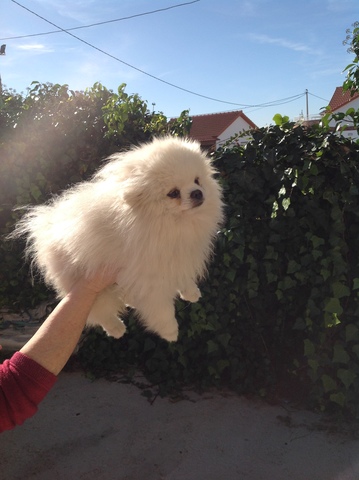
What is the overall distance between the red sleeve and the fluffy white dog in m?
0.53

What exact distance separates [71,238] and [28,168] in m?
2.54

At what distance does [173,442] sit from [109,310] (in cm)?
141

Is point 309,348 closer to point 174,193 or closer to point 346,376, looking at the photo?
point 346,376

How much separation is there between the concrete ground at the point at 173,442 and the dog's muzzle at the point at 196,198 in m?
1.84

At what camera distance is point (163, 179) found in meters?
2.11

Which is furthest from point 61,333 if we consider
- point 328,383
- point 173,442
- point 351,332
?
point 328,383

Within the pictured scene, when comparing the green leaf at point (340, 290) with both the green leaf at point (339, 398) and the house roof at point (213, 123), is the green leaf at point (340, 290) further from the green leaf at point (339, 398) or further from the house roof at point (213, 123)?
the house roof at point (213, 123)

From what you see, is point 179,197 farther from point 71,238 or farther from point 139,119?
point 139,119

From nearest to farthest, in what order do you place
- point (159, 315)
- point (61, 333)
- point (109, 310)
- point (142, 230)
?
point (61, 333) < point (142, 230) < point (159, 315) < point (109, 310)

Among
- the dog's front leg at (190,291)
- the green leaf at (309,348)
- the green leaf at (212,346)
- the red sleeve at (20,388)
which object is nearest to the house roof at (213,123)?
the green leaf at (212,346)

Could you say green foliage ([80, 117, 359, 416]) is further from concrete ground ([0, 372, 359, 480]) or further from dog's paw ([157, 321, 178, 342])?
dog's paw ([157, 321, 178, 342])

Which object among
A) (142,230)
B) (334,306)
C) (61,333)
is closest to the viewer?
(61,333)

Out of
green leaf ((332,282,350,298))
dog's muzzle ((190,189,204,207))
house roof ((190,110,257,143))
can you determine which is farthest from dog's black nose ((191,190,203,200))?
house roof ((190,110,257,143))

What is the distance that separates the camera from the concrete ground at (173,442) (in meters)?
2.89
